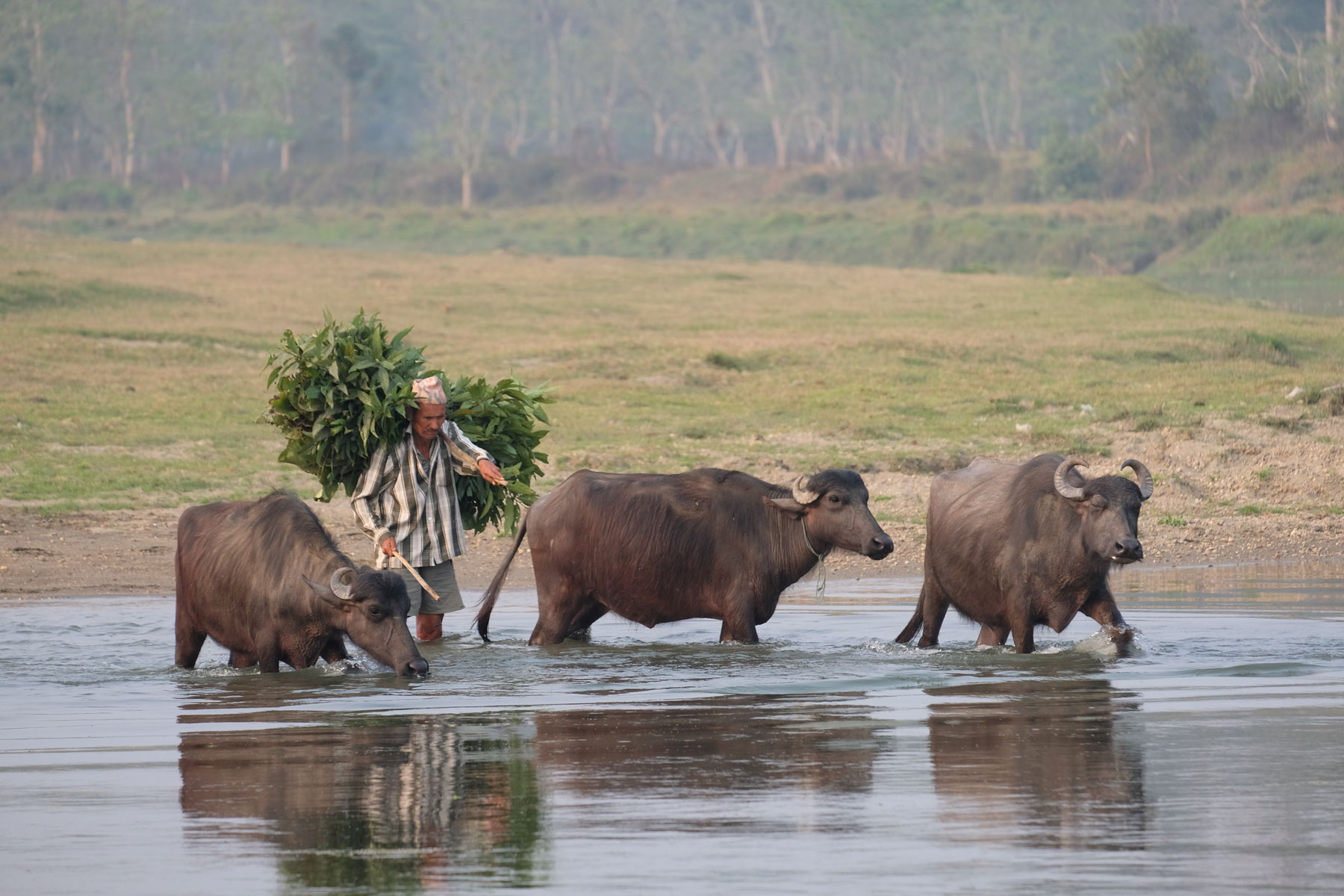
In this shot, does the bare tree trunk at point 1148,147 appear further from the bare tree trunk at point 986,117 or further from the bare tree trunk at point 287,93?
the bare tree trunk at point 287,93

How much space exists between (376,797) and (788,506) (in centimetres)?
402

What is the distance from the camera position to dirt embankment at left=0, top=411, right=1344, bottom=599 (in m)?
12.8

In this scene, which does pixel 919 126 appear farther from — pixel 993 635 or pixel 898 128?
pixel 993 635

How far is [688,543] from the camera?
955 cm

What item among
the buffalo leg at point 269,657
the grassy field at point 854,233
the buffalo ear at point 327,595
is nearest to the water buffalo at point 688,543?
the buffalo ear at point 327,595

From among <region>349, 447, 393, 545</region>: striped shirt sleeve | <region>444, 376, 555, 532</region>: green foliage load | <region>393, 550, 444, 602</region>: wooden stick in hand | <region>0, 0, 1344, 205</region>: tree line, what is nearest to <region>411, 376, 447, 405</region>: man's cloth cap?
<region>349, 447, 393, 545</region>: striped shirt sleeve

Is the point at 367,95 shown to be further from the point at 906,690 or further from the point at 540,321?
the point at 906,690

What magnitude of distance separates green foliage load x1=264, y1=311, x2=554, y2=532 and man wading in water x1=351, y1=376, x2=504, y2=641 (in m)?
0.10

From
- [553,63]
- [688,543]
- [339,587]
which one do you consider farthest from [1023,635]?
[553,63]

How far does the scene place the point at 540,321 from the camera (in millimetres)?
27266

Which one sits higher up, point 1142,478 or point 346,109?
point 346,109

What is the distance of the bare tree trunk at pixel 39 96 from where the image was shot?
242ft

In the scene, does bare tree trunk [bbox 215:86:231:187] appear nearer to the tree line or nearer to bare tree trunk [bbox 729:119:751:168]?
the tree line

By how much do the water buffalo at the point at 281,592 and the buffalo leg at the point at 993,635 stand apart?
296 cm
